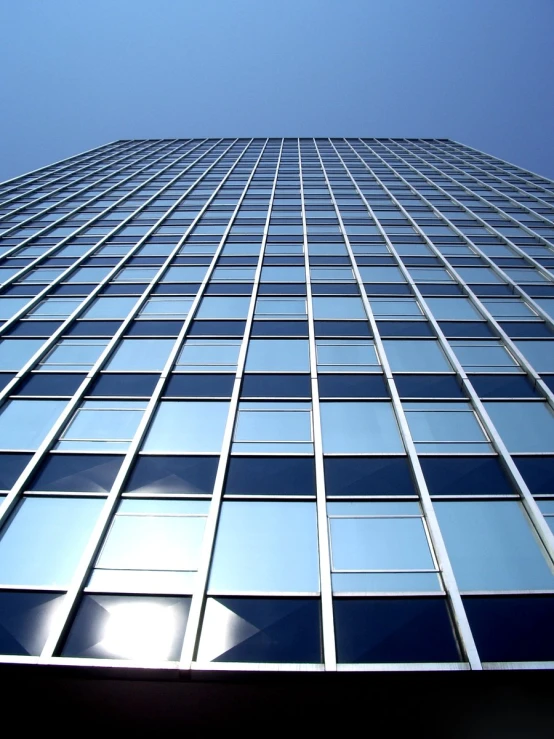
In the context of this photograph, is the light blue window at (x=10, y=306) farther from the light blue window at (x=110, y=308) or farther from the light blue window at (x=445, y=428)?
the light blue window at (x=445, y=428)

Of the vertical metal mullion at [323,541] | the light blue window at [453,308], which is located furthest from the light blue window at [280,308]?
the light blue window at [453,308]

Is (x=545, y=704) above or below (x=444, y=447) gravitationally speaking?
below

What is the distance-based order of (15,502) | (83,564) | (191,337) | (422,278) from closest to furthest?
(83,564), (15,502), (191,337), (422,278)

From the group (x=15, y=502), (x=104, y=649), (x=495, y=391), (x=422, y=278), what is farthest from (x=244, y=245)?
(x=104, y=649)

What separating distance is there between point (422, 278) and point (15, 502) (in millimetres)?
16924

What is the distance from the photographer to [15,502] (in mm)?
10820

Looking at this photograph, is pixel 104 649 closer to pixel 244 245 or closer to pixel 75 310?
pixel 75 310

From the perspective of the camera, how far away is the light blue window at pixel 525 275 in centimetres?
2191

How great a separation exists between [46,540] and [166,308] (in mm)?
11145

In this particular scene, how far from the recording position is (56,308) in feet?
65.7

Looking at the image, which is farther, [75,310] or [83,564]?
[75,310]

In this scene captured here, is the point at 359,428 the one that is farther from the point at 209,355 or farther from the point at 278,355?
the point at 209,355

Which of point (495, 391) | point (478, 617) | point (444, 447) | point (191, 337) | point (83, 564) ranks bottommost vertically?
point (478, 617)

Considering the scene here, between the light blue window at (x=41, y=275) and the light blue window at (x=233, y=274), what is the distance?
681 cm
